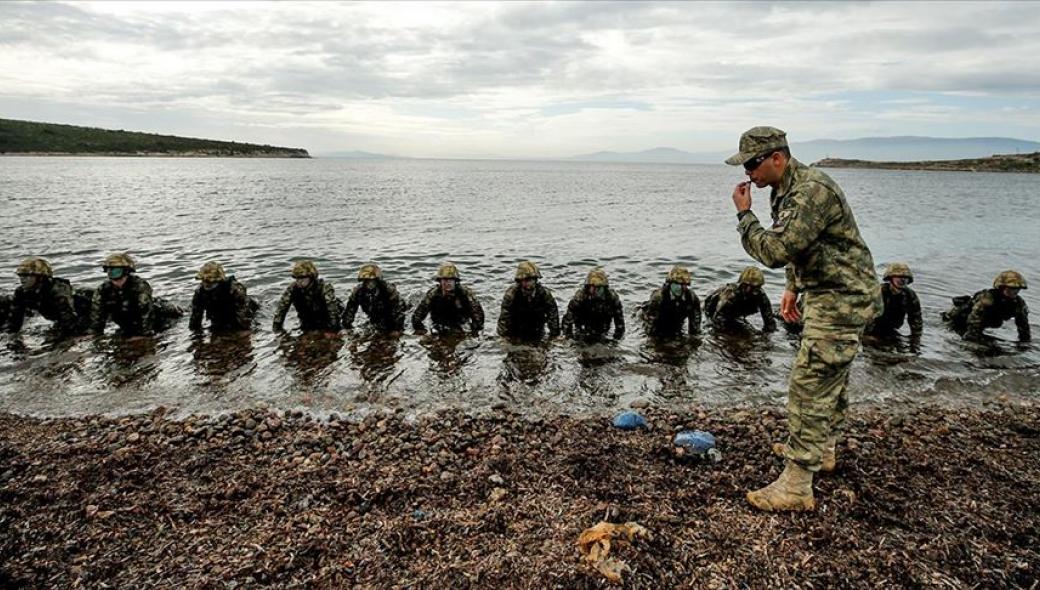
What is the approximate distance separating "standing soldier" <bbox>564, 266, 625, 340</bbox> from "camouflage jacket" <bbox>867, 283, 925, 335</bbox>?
19.9ft

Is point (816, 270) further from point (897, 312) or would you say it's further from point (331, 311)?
point (331, 311)

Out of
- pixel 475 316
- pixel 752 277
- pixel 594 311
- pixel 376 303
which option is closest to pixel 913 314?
pixel 752 277

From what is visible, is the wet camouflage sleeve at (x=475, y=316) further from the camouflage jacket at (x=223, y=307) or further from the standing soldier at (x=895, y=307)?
the standing soldier at (x=895, y=307)

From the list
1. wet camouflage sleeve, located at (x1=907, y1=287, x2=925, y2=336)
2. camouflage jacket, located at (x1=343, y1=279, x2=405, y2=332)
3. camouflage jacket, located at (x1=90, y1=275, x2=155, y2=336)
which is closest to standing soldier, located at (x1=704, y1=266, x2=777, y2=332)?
wet camouflage sleeve, located at (x1=907, y1=287, x2=925, y2=336)

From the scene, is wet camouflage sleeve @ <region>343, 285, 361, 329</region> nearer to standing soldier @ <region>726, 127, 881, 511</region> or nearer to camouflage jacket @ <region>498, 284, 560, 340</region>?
camouflage jacket @ <region>498, 284, 560, 340</region>

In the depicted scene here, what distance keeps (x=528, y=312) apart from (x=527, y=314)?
0.06 metres

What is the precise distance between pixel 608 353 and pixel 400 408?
4881 mm

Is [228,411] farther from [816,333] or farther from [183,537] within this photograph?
[816,333]

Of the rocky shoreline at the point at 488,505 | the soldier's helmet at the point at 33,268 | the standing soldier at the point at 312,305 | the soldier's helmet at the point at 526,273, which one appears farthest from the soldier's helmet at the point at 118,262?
the soldier's helmet at the point at 526,273

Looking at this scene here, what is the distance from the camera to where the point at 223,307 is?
13.2 m

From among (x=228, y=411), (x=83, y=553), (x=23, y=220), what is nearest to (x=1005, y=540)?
(x=83, y=553)

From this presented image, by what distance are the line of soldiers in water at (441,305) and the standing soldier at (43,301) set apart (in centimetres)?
2

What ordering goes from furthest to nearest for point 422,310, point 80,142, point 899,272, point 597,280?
point 80,142, point 422,310, point 899,272, point 597,280

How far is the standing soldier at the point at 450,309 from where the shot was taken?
515 inches
